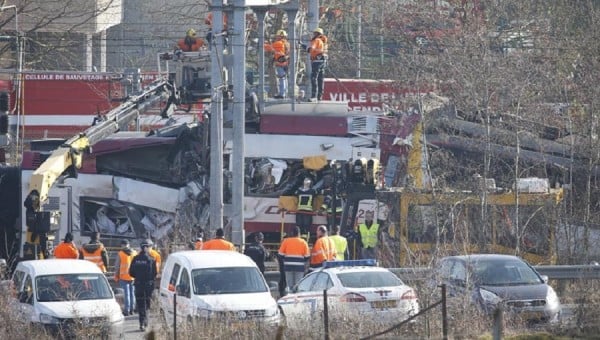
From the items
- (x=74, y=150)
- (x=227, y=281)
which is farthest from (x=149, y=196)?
(x=227, y=281)

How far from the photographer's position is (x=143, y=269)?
2127cm

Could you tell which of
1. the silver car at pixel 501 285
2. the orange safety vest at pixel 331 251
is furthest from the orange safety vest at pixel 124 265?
the silver car at pixel 501 285

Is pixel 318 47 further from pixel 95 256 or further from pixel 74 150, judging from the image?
pixel 95 256

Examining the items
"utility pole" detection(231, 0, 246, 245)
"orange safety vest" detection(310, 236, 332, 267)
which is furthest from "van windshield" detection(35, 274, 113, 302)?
"utility pole" detection(231, 0, 246, 245)

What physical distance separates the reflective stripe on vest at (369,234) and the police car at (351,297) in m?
5.01

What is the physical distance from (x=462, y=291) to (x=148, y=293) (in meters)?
5.59

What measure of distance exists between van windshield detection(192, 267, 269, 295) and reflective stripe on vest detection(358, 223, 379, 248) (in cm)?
556

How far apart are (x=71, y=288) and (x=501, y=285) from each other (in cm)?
669

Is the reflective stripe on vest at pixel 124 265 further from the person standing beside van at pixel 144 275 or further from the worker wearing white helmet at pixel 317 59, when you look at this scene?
the worker wearing white helmet at pixel 317 59

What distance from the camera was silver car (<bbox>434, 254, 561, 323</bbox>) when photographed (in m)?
18.8

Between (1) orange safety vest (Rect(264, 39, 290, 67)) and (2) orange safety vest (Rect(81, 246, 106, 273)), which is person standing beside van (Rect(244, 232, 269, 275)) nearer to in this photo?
(2) orange safety vest (Rect(81, 246, 106, 273))

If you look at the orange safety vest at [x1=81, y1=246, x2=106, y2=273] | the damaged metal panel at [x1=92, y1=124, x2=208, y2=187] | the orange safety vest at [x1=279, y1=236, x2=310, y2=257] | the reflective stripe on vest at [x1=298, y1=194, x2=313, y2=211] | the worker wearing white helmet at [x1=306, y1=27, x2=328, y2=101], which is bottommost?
the orange safety vest at [x1=81, y1=246, x2=106, y2=273]

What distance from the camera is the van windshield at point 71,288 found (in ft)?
63.5

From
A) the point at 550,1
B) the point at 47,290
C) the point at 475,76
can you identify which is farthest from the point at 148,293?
the point at 550,1
